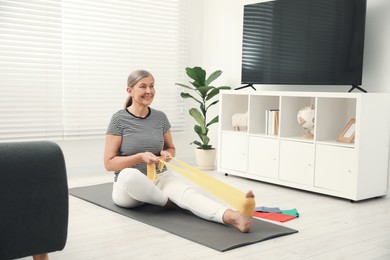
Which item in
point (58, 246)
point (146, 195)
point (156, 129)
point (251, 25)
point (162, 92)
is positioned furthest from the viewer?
point (162, 92)

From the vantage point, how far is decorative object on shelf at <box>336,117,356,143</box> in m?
3.92

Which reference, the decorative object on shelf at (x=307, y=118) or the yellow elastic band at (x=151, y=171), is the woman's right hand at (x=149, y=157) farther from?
the decorative object on shelf at (x=307, y=118)

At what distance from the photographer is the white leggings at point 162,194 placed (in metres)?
2.98

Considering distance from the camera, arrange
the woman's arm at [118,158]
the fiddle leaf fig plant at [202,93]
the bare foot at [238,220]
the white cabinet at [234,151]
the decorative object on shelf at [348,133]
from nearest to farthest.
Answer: the bare foot at [238,220] → the woman's arm at [118,158] → the decorative object on shelf at [348,133] → the white cabinet at [234,151] → the fiddle leaf fig plant at [202,93]

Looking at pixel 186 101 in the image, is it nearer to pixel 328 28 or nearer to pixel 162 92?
pixel 162 92

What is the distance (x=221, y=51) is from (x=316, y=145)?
6.41 feet

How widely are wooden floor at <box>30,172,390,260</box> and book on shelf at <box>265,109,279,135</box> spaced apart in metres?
0.89

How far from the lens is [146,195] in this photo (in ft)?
10.3

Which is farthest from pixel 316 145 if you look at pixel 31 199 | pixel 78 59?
pixel 31 199

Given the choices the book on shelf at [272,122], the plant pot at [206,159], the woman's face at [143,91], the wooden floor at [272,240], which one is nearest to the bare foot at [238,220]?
the wooden floor at [272,240]

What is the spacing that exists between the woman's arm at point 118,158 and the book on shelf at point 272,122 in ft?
5.55

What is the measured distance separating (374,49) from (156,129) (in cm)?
195

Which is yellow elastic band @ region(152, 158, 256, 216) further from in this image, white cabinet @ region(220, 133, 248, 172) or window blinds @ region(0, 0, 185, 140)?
window blinds @ region(0, 0, 185, 140)

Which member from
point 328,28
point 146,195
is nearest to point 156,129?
point 146,195
